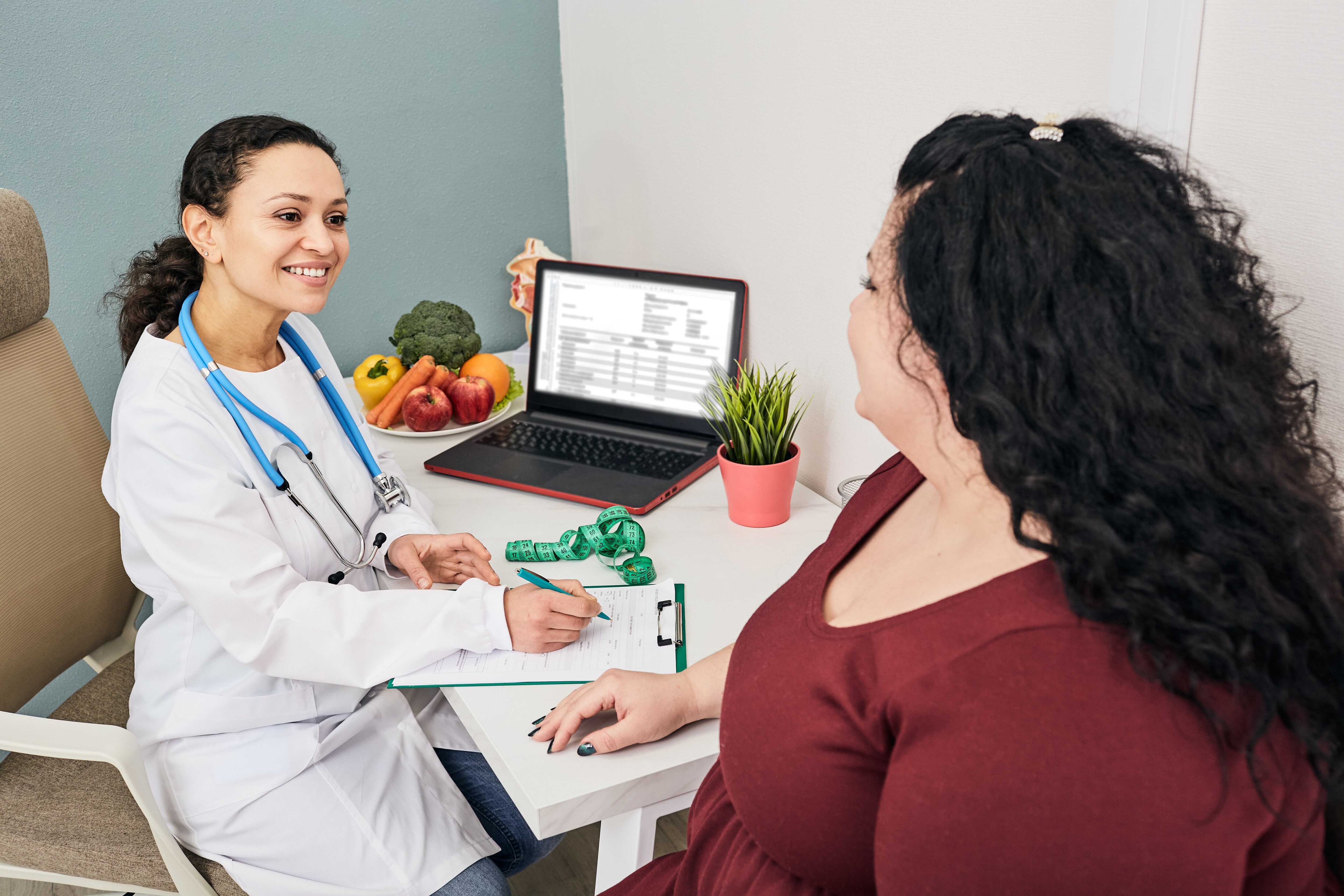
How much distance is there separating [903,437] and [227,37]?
1549 millimetres

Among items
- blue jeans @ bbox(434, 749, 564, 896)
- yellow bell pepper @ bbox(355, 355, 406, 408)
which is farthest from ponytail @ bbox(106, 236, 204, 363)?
blue jeans @ bbox(434, 749, 564, 896)

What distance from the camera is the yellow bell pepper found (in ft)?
5.90

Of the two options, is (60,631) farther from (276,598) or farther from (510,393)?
(510,393)

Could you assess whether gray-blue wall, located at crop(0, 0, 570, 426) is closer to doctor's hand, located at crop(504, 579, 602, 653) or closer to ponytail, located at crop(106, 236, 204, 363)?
ponytail, located at crop(106, 236, 204, 363)

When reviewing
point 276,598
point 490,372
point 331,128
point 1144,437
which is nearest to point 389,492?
point 276,598

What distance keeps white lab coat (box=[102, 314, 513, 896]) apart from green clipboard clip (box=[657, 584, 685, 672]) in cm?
18

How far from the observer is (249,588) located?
1051 millimetres

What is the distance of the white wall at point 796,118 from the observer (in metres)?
1.04

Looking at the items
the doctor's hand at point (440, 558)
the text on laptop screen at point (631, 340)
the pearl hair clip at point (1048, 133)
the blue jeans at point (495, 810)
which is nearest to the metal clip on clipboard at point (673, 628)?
the doctor's hand at point (440, 558)

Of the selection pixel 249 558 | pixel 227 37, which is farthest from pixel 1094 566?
pixel 227 37

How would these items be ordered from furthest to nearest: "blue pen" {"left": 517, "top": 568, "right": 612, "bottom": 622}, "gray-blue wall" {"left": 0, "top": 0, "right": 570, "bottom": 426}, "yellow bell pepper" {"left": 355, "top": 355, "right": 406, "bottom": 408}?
"yellow bell pepper" {"left": 355, "top": 355, "right": 406, "bottom": 408}, "gray-blue wall" {"left": 0, "top": 0, "right": 570, "bottom": 426}, "blue pen" {"left": 517, "top": 568, "right": 612, "bottom": 622}

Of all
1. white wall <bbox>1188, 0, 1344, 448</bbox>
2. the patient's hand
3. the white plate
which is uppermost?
Answer: white wall <bbox>1188, 0, 1344, 448</bbox>

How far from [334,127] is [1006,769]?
1.72 m

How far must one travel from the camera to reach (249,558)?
41.8 inches
